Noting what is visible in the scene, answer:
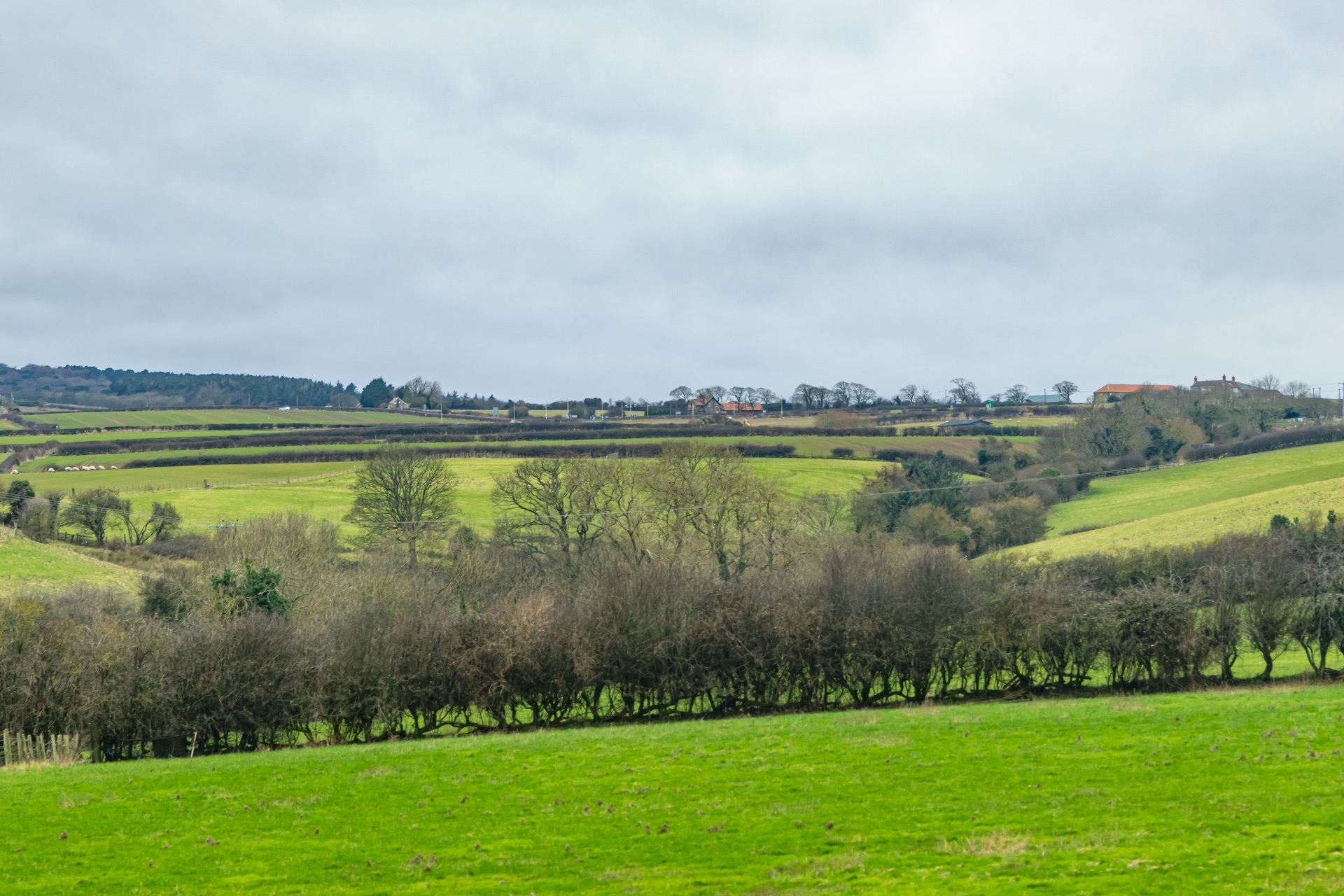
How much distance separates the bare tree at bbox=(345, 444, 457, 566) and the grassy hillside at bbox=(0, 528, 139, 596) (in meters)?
14.4

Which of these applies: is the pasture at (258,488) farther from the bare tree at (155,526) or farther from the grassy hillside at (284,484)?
the bare tree at (155,526)

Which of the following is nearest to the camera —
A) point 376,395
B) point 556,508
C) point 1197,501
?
point 556,508

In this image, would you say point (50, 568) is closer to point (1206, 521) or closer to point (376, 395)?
point (1206, 521)

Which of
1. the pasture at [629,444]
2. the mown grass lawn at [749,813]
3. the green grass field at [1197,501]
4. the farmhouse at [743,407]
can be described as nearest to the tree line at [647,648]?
the mown grass lawn at [749,813]

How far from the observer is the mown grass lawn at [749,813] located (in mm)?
16922

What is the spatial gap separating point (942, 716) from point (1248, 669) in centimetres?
1814

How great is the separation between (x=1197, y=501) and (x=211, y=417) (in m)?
130

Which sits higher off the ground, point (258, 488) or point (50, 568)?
point (258, 488)

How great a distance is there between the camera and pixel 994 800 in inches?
820

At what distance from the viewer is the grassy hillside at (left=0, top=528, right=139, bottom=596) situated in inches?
2331

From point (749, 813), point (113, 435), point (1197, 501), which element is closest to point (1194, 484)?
point (1197, 501)

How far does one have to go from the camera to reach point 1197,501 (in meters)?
85.0

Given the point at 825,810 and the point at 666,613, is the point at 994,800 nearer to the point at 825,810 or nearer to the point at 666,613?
the point at 825,810

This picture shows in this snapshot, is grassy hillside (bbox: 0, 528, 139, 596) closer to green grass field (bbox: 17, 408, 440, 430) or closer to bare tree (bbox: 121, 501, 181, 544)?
bare tree (bbox: 121, 501, 181, 544)
